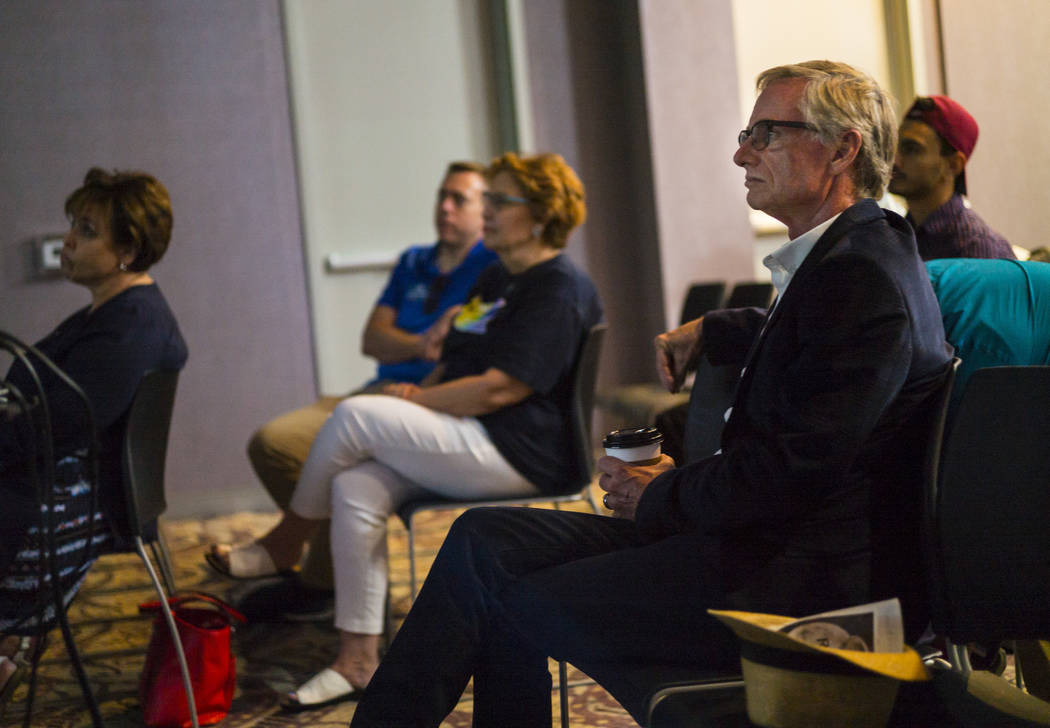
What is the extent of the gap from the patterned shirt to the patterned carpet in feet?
4.43

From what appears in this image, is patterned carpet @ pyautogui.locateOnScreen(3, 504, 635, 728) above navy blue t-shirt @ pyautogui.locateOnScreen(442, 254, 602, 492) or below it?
below

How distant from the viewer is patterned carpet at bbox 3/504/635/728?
7.72 ft

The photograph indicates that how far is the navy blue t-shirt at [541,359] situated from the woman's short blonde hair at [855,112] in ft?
3.77

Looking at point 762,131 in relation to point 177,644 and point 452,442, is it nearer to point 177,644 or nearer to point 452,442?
point 452,442

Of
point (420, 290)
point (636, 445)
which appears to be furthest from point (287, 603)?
point (636, 445)

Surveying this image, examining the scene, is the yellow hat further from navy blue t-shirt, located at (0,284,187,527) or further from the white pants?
navy blue t-shirt, located at (0,284,187,527)

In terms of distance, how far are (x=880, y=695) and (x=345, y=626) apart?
1624mm

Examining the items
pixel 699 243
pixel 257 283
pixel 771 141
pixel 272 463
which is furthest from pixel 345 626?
pixel 699 243

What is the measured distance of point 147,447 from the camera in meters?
2.38

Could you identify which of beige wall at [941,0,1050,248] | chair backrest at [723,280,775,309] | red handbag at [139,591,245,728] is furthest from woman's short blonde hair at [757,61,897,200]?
beige wall at [941,0,1050,248]

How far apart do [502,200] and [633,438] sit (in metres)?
1.45

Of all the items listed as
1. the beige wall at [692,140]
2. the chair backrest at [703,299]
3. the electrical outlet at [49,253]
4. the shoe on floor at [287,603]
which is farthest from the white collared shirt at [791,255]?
the electrical outlet at [49,253]

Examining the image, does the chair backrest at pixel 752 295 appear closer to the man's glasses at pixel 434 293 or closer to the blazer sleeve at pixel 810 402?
the man's glasses at pixel 434 293

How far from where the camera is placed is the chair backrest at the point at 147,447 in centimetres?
229
